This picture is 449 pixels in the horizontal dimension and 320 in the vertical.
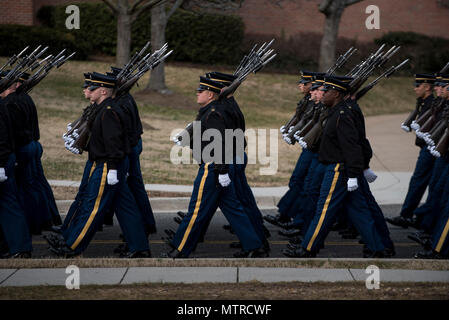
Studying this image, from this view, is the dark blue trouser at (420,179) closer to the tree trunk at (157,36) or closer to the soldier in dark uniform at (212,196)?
the soldier in dark uniform at (212,196)

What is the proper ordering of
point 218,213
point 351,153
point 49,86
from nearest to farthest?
1. point 351,153
2. point 218,213
3. point 49,86

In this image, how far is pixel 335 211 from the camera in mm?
8188

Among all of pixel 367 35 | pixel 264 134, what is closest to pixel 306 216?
pixel 264 134

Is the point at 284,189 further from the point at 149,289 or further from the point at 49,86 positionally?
the point at 49,86

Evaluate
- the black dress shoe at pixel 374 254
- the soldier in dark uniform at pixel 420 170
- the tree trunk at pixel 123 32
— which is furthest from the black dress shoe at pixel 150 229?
the tree trunk at pixel 123 32

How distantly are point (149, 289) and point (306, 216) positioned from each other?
3.16 meters

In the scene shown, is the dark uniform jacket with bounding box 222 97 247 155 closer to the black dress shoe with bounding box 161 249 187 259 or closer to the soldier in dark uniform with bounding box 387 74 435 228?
the black dress shoe with bounding box 161 249 187 259

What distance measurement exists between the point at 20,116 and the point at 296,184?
3545mm

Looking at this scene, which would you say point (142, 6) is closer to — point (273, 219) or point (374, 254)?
point (273, 219)

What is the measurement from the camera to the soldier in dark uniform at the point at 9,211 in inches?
316

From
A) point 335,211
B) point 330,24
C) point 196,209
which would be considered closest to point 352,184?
point 335,211

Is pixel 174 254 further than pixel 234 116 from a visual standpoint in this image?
No

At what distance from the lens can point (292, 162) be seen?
53.0 ft

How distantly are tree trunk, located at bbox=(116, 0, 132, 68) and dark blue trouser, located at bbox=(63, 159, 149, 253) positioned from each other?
11.4m
